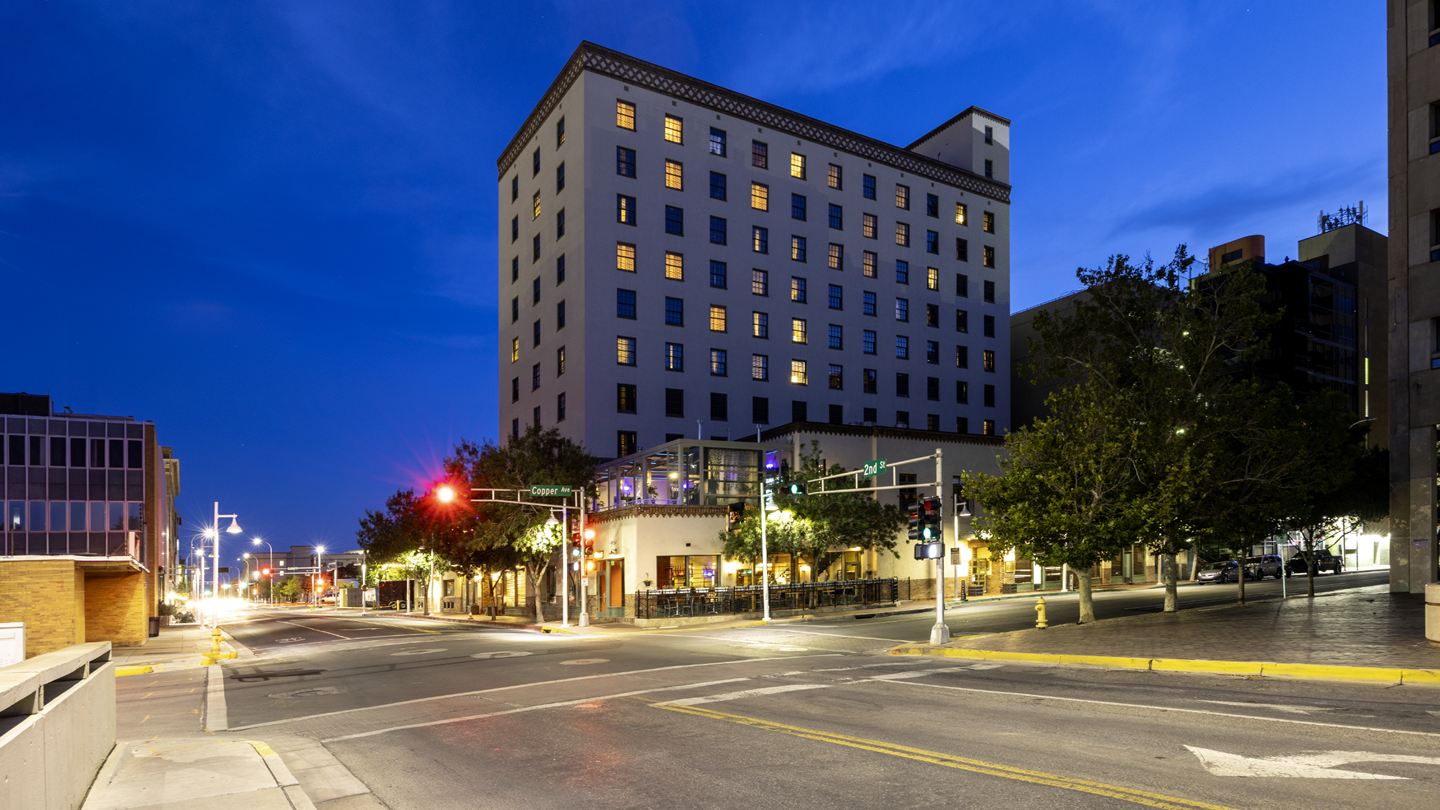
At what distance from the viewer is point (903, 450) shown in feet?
172

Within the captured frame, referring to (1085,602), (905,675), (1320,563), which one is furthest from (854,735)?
(1320,563)

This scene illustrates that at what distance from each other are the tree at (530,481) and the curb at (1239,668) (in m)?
28.5

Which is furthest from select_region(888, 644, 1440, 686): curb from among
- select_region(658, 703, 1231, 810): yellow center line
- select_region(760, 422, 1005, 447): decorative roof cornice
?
select_region(760, 422, 1005, 447): decorative roof cornice

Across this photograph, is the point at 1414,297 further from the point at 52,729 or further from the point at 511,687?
the point at 52,729

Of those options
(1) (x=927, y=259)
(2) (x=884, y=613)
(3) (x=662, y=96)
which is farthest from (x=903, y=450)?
(3) (x=662, y=96)

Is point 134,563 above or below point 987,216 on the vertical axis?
below

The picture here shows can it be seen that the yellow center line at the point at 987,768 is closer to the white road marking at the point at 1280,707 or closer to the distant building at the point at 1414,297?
the white road marking at the point at 1280,707

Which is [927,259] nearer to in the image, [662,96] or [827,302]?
[827,302]

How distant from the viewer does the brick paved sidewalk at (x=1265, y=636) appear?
17250 mm

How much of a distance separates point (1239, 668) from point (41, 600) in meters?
35.4

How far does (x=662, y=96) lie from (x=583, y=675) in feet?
149

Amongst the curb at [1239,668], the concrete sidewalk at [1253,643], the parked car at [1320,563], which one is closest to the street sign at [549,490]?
the concrete sidewalk at [1253,643]

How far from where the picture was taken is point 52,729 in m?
6.42

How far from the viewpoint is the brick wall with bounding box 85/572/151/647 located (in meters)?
39.7
